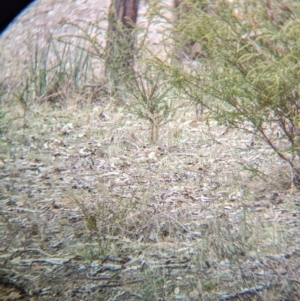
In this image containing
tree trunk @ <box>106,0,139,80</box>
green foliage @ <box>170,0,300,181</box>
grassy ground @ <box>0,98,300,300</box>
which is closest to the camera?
grassy ground @ <box>0,98,300,300</box>

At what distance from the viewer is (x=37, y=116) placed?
589 centimetres

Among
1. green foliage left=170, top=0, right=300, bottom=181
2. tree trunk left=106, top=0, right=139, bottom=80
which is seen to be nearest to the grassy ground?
green foliage left=170, top=0, right=300, bottom=181

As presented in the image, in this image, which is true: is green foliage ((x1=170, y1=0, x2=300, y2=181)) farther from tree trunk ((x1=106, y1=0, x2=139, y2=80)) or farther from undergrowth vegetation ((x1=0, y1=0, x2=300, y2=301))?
tree trunk ((x1=106, y1=0, x2=139, y2=80))

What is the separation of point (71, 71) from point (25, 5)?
154 inches

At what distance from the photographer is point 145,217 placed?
144 inches

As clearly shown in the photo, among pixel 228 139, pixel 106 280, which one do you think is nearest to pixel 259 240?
pixel 106 280

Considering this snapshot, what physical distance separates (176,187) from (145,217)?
55 centimetres

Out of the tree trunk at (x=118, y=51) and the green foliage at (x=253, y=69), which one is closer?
the green foliage at (x=253, y=69)

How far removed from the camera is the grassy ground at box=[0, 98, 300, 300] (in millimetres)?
3025

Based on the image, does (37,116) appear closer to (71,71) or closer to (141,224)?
(71,71)

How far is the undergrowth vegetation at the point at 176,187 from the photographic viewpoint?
3092 mm

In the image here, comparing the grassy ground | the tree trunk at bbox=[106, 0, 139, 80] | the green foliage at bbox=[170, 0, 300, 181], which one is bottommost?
the grassy ground

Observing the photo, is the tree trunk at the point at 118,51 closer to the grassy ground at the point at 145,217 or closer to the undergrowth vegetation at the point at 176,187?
the undergrowth vegetation at the point at 176,187

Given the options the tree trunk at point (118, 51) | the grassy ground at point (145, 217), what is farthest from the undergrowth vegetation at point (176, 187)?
the tree trunk at point (118, 51)
